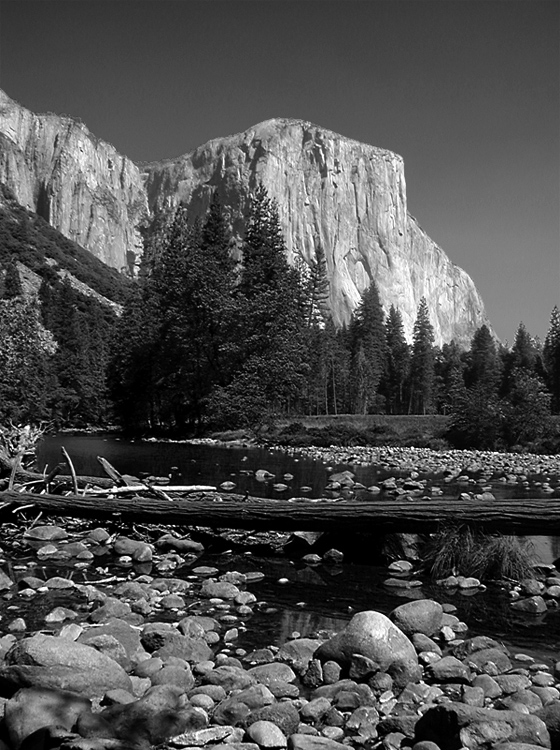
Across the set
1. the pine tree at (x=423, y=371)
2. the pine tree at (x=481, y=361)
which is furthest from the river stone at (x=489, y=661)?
the pine tree at (x=423, y=371)

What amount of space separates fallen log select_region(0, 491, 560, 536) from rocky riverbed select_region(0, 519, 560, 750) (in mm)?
1108

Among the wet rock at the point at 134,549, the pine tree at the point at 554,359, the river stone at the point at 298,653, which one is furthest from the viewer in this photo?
the pine tree at the point at 554,359

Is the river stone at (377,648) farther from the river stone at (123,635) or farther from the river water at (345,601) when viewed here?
the river stone at (123,635)

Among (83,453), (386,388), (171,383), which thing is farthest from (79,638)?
(386,388)

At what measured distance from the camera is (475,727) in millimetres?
3859

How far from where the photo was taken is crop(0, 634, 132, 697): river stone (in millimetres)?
4453

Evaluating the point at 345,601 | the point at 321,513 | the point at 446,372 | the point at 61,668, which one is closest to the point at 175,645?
the point at 61,668

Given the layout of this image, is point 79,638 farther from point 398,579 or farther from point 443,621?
point 398,579

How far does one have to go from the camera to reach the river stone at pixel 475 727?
3.83 meters

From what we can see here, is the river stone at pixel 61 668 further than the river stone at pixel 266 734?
Yes

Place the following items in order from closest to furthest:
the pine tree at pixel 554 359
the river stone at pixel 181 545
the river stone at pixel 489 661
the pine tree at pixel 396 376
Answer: the river stone at pixel 489 661 < the river stone at pixel 181 545 < the pine tree at pixel 554 359 < the pine tree at pixel 396 376

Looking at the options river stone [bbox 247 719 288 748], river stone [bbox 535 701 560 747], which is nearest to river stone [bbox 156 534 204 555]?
river stone [bbox 247 719 288 748]

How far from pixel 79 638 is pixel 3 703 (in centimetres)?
137

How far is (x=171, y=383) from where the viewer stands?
156 ft
